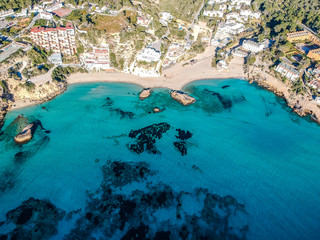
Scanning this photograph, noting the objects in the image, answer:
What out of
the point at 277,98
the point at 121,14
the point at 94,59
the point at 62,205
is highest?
the point at 121,14

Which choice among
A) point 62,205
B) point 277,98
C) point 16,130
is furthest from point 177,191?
point 277,98

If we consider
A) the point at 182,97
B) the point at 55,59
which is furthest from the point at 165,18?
the point at 55,59

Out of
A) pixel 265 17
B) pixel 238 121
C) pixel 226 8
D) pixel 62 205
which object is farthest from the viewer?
pixel 226 8

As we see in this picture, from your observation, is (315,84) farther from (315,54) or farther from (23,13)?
(23,13)

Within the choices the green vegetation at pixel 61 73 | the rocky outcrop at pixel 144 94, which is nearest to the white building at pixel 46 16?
the green vegetation at pixel 61 73

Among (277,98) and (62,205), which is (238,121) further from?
(62,205)

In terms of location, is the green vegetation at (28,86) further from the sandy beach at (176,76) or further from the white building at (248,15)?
the white building at (248,15)

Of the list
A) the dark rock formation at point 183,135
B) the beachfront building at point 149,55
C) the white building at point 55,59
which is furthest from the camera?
the beachfront building at point 149,55

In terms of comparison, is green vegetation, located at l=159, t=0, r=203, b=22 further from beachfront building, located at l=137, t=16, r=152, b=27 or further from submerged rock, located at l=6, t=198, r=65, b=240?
submerged rock, located at l=6, t=198, r=65, b=240
